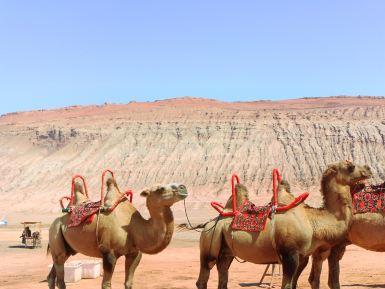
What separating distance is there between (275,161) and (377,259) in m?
49.5

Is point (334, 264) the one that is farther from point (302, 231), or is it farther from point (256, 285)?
point (256, 285)

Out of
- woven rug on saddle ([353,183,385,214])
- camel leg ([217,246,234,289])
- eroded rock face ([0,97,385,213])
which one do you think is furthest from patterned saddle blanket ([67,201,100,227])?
eroded rock face ([0,97,385,213])

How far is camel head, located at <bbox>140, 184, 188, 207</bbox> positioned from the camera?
32.6 feet

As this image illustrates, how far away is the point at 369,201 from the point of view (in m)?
11.9

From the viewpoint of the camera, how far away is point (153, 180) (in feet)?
234

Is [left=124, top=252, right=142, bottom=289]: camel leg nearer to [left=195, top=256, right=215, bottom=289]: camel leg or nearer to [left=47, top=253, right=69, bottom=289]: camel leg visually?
[left=195, top=256, right=215, bottom=289]: camel leg

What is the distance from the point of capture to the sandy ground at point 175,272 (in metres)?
15.8

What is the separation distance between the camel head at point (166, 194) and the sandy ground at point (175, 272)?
5.73m

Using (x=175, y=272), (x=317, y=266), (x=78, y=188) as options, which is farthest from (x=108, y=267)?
(x=175, y=272)

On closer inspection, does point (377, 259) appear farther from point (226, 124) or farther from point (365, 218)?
point (226, 124)

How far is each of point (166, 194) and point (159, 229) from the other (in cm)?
69

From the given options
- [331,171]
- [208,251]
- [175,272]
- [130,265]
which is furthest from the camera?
[175,272]

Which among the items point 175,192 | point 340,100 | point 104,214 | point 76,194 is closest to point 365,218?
point 175,192

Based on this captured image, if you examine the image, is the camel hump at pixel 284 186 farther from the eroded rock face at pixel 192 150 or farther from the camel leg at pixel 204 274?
the eroded rock face at pixel 192 150
